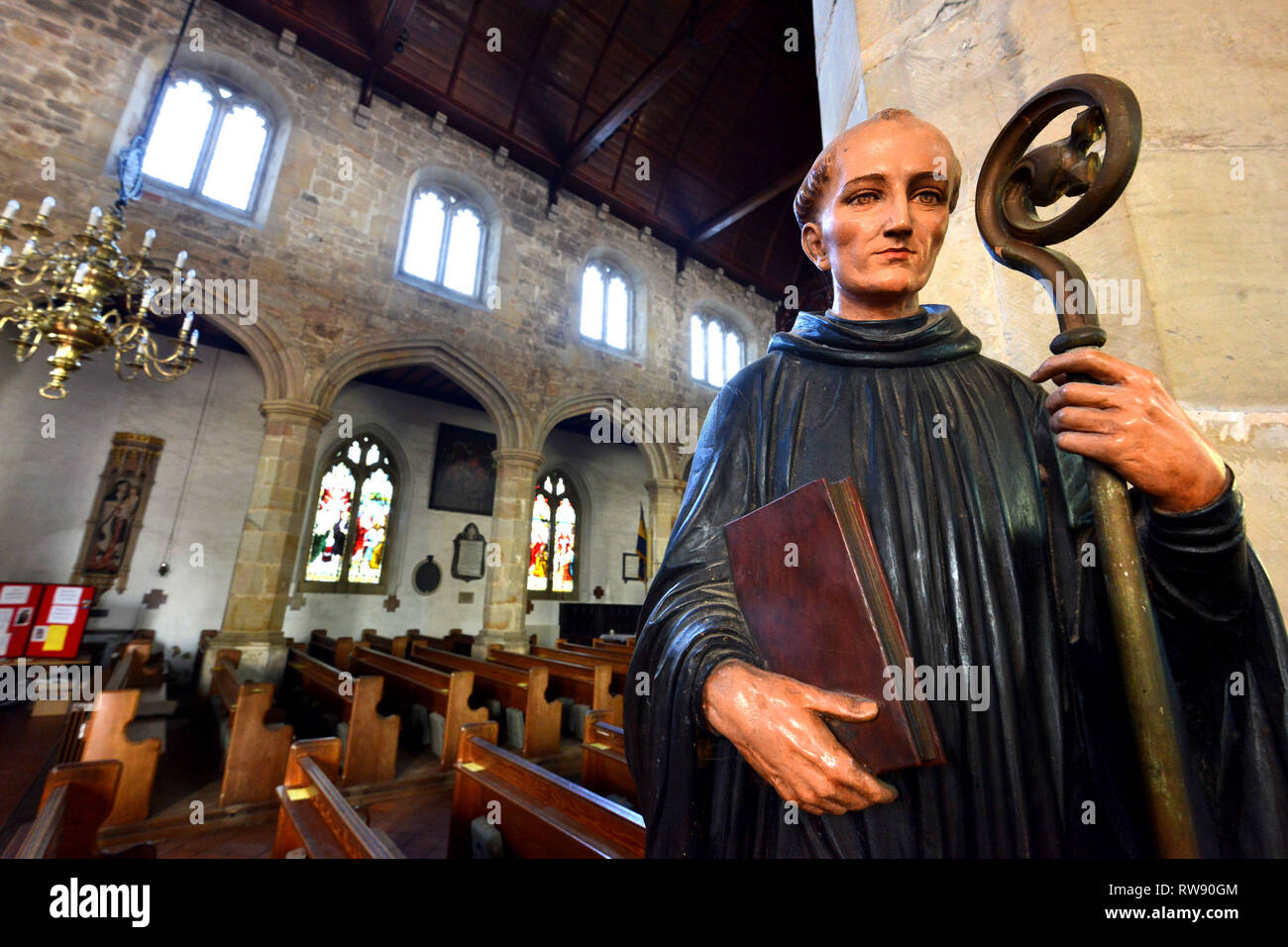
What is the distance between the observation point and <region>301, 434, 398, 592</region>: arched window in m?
8.17

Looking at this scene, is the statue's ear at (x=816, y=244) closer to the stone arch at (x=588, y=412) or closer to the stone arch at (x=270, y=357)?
the stone arch at (x=270, y=357)

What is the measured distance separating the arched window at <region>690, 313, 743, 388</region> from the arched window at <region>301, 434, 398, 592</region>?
5808 mm

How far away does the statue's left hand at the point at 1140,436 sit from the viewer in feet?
2.06

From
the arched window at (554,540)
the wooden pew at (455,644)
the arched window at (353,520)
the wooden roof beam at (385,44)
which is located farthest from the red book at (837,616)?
the arched window at (554,540)

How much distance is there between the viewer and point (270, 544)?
5.96 meters

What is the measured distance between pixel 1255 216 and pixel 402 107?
9.27m

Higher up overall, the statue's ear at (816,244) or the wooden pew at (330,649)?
the statue's ear at (816,244)

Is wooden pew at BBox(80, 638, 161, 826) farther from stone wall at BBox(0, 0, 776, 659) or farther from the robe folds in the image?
stone wall at BBox(0, 0, 776, 659)

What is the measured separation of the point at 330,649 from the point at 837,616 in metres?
7.19

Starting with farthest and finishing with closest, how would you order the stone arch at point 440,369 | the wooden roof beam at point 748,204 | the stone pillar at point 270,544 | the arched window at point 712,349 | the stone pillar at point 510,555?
the arched window at point 712,349 → the wooden roof beam at point 748,204 → the stone pillar at point 510,555 → the stone arch at point 440,369 → the stone pillar at point 270,544

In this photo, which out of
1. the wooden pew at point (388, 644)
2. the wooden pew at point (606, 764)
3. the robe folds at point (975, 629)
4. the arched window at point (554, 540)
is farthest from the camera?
the arched window at point (554, 540)
